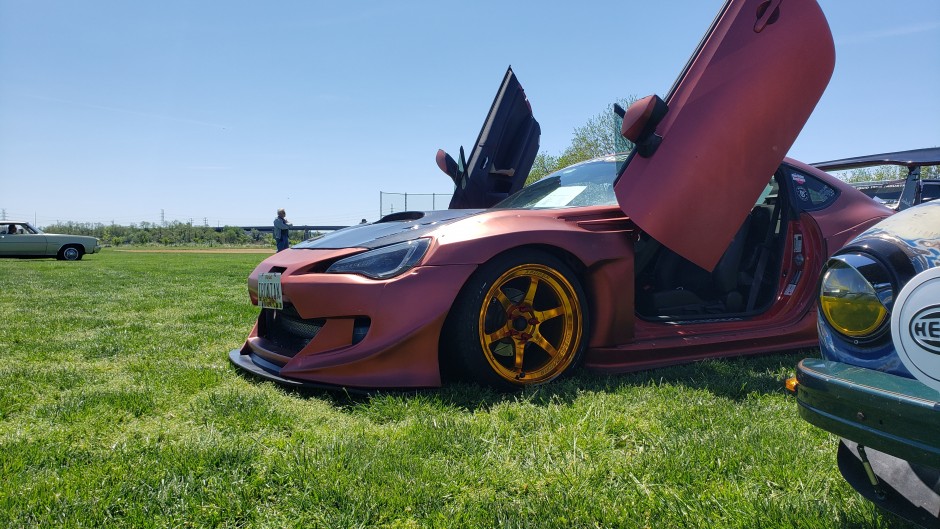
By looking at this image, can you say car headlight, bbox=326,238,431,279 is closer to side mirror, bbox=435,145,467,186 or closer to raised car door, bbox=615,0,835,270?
raised car door, bbox=615,0,835,270

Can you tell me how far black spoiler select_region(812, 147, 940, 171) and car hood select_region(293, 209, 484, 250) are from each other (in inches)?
181

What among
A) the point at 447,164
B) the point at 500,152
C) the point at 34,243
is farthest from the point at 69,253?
the point at 500,152

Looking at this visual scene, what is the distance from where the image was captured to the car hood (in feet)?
9.64

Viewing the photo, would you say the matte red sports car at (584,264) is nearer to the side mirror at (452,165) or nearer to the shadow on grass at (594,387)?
the shadow on grass at (594,387)

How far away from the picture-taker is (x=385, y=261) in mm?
2775

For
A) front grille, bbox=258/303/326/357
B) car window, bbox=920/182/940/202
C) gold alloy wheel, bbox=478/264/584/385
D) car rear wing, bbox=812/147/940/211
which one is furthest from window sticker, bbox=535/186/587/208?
car window, bbox=920/182/940/202

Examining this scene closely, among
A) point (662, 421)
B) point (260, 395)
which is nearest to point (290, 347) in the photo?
point (260, 395)

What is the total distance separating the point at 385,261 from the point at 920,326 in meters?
2.05

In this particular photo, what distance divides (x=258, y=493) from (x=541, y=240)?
1.70 meters

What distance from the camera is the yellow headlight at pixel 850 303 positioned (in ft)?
4.46

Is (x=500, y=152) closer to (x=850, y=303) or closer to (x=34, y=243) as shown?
(x=850, y=303)

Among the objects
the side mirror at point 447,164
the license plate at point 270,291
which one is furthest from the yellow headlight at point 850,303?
the side mirror at point 447,164

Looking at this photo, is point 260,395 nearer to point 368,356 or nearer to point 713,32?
point 368,356

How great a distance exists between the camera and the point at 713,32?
305cm
